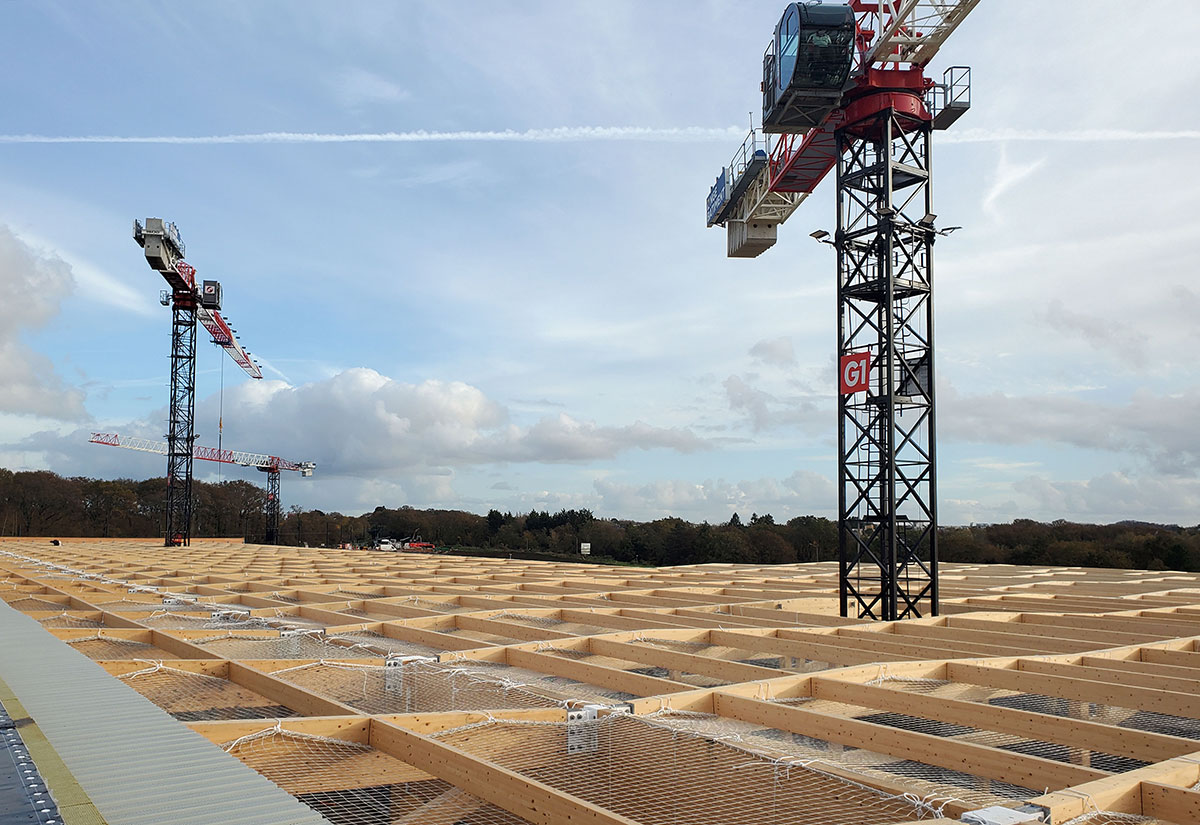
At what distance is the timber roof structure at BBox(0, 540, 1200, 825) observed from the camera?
16.6ft

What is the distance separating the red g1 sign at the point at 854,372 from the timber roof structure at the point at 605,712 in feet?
14.8

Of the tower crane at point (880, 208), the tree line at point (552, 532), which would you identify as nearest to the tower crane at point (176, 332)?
the tree line at point (552, 532)

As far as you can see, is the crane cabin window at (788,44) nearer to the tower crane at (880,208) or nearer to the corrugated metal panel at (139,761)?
the tower crane at (880,208)

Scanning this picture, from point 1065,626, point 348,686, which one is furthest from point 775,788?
point 1065,626

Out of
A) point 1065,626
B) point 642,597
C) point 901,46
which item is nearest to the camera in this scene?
point 1065,626

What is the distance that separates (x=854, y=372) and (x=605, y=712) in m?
10.9

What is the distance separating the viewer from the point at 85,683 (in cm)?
729

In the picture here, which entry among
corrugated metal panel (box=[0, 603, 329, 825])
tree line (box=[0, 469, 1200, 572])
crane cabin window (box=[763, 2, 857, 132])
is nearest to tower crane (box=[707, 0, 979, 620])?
crane cabin window (box=[763, 2, 857, 132])

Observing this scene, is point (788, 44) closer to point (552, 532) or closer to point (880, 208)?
point (880, 208)

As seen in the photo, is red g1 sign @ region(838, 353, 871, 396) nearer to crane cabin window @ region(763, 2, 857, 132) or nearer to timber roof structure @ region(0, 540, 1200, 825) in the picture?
timber roof structure @ region(0, 540, 1200, 825)

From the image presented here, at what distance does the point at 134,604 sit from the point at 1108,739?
1430cm

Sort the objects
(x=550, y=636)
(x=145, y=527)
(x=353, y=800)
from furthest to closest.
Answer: (x=145, y=527) < (x=550, y=636) < (x=353, y=800)

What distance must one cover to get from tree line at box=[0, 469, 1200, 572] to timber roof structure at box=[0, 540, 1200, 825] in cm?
3397

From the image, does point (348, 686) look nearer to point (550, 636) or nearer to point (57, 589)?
point (550, 636)
